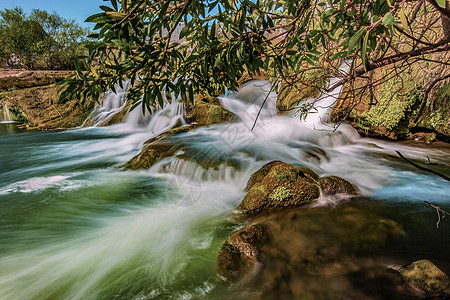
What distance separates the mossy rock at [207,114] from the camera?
9.20m

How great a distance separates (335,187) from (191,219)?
2529 mm

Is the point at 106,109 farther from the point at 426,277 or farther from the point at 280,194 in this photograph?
the point at 426,277

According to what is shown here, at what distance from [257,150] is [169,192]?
8.86 feet

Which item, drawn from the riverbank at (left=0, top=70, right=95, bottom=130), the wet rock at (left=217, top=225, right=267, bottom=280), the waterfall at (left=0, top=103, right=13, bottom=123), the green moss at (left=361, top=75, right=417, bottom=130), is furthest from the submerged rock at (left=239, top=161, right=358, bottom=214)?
the waterfall at (left=0, top=103, right=13, bottom=123)

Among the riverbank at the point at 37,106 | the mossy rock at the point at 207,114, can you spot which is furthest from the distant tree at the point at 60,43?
the mossy rock at the point at 207,114

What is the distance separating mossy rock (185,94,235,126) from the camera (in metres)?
9.20

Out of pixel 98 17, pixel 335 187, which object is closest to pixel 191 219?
pixel 335 187

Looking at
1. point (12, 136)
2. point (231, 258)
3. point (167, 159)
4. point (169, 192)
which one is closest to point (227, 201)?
point (169, 192)

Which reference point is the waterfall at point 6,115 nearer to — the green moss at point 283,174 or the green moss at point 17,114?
the green moss at point 17,114

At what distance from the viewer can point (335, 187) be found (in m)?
4.01

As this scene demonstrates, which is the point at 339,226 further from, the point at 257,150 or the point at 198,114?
the point at 198,114

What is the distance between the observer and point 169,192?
189 inches

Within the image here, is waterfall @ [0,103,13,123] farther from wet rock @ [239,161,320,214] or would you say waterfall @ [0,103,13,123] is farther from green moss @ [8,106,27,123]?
wet rock @ [239,161,320,214]

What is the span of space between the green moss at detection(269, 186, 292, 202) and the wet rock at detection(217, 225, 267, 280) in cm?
94
